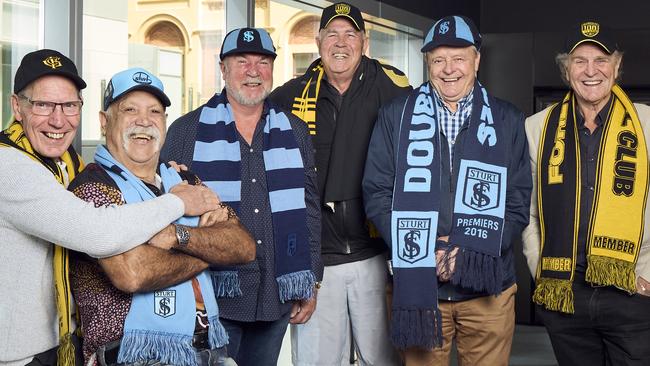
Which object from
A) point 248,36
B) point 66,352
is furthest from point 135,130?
point 248,36

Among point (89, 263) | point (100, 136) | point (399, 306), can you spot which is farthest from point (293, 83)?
point (89, 263)

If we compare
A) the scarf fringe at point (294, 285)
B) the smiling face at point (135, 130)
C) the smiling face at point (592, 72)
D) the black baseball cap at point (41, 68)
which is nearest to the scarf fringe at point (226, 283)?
the scarf fringe at point (294, 285)

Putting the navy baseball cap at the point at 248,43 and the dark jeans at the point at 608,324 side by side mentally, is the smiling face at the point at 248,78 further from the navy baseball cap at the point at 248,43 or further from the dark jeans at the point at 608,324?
the dark jeans at the point at 608,324

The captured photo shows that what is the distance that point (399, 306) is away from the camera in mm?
3445

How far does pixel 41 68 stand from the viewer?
2.48m

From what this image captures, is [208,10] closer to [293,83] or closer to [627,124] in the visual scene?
[293,83]

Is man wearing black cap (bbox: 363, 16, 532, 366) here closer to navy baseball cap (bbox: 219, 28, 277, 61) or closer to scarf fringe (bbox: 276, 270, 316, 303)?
scarf fringe (bbox: 276, 270, 316, 303)

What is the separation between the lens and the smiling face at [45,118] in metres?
2.49

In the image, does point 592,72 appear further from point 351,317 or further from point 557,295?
point 351,317

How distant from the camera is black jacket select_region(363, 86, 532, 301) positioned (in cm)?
345

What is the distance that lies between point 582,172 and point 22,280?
2.08 metres

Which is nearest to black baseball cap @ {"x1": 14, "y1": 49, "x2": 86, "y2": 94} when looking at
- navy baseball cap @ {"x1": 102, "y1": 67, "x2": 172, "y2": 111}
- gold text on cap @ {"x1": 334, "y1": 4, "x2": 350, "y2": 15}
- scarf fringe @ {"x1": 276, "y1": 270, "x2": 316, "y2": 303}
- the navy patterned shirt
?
navy baseball cap @ {"x1": 102, "y1": 67, "x2": 172, "y2": 111}

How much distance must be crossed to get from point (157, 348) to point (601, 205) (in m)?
1.81

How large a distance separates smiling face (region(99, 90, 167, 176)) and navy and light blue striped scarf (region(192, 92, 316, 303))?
2.37 ft
